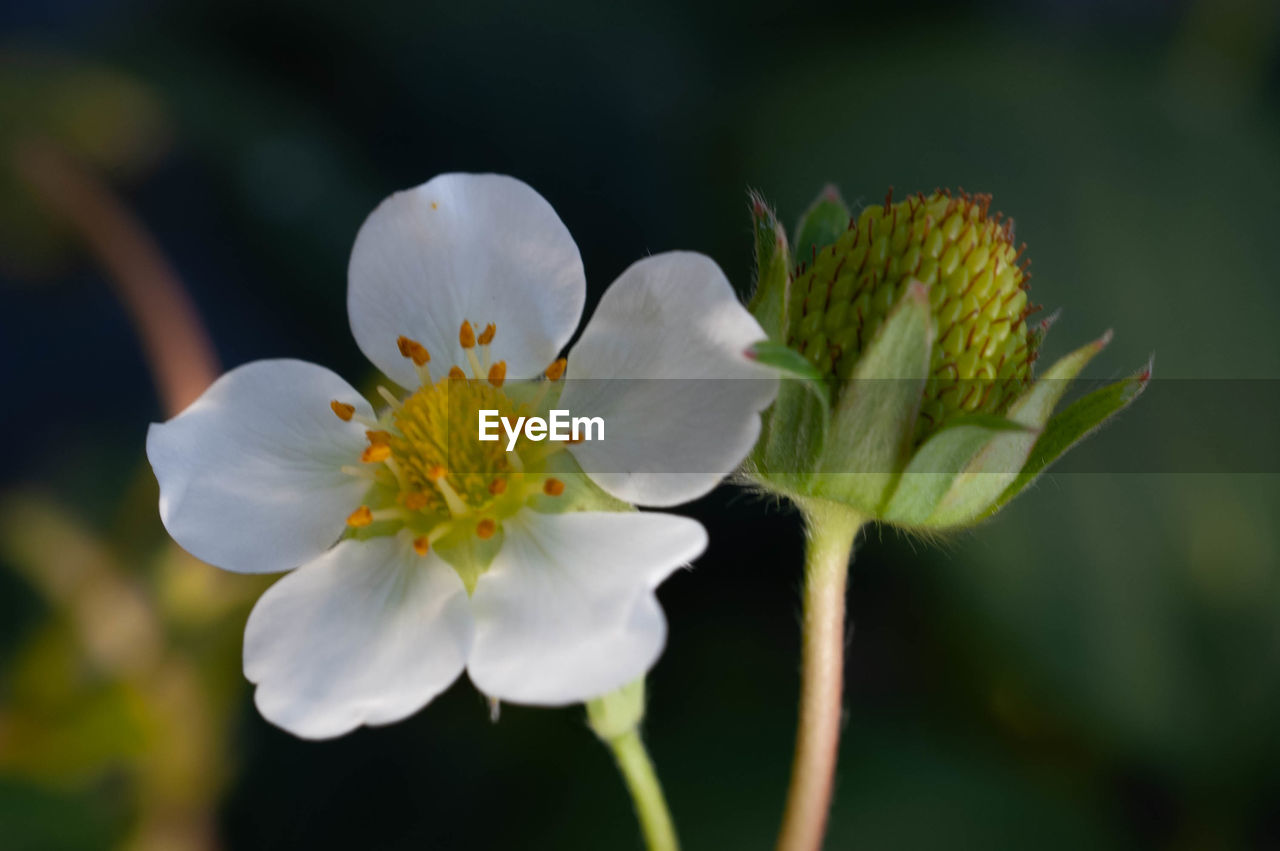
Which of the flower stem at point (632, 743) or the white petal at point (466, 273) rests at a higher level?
the white petal at point (466, 273)

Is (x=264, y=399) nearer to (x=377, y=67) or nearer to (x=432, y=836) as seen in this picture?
(x=432, y=836)

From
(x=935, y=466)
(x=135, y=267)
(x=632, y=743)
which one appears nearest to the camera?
(x=935, y=466)

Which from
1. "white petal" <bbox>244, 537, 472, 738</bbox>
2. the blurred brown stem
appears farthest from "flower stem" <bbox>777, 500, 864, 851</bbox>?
the blurred brown stem

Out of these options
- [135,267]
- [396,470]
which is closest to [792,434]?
[396,470]

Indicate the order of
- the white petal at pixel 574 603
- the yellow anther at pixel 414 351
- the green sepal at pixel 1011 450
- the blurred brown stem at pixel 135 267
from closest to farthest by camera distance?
the white petal at pixel 574 603 < the green sepal at pixel 1011 450 < the yellow anther at pixel 414 351 < the blurred brown stem at pixel 135 267

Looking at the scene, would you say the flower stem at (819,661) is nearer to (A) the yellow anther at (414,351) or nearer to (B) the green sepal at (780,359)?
(B) the green sepal at (780,359)

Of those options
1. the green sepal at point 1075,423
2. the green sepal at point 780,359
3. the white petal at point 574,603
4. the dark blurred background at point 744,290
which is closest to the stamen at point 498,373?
the white petal at point 574,603

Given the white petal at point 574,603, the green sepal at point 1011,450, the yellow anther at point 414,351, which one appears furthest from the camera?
the yellow anther at point 414,351

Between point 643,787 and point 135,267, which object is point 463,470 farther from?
point 135,267
